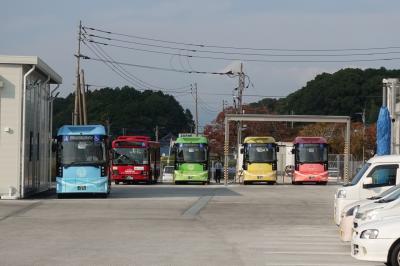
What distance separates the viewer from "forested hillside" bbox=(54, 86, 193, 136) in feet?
319

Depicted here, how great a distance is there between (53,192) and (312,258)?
78.7 ft

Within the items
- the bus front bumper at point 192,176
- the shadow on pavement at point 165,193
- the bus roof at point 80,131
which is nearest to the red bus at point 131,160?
the bus front bumper at point 192,176

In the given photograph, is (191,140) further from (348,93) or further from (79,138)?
(348,93)

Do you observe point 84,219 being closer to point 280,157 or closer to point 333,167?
point 333,167

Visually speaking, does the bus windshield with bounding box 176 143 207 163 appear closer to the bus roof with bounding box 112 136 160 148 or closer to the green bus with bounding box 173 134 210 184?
the green bus with bounding box 173 134 210 184

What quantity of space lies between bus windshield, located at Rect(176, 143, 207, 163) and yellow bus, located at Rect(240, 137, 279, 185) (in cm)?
255

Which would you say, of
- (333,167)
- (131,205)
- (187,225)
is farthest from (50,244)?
(333,167)

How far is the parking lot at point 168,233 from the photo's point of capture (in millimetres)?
14023

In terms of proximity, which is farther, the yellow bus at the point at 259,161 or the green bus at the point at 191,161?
the green bus at the point at 191,161

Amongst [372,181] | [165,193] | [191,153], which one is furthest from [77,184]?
[191,153]

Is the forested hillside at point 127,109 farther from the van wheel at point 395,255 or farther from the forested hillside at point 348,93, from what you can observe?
the van wheel at point 395,255

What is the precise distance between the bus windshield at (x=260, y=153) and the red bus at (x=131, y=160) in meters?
6.49

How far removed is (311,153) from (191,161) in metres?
7.80

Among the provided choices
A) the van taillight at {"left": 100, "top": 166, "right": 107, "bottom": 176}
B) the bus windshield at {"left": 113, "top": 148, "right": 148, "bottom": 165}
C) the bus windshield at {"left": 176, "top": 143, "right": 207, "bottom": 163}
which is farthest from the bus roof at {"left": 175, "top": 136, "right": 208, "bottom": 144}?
the van taillight at {"left": 100, "top": 166, "right": 107, "bottom": 176}
